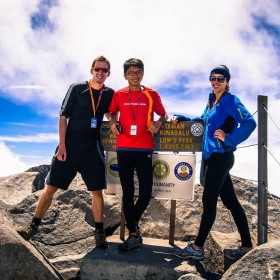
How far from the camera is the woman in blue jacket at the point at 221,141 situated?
5492mm

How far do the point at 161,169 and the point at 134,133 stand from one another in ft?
4.71

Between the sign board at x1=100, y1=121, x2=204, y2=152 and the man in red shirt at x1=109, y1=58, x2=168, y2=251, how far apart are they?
30.9 inches

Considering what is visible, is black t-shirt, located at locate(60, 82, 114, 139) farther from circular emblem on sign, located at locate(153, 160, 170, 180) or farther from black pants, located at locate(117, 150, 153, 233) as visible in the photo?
circular emblem on sign, located at locate(153, 160, 170, 180)

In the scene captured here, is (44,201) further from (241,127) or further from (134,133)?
(241,127)

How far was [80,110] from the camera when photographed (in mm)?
6551

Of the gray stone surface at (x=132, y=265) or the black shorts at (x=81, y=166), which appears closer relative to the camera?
the gray stone surface at (x=132, y=265)

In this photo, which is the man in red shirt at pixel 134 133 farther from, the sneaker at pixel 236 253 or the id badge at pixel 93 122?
the sneaker at pixel 236 253

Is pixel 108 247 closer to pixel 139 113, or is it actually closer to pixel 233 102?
pixel 139 113

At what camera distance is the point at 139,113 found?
6344 millimetres

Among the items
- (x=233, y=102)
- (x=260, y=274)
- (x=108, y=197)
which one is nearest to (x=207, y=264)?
(x=260, y=274)

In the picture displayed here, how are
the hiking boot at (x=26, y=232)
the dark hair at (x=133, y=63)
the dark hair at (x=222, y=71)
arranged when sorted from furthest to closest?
the hiking boot at (x=26, y=232) < the dark hair at (x=133, y=63) < the dark hair at (x=222, y=71)

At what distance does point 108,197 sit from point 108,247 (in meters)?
2.70

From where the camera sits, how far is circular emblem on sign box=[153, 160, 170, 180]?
738cm

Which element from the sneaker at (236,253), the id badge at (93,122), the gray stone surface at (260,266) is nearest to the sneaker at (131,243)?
the sneaker at (236,253)
